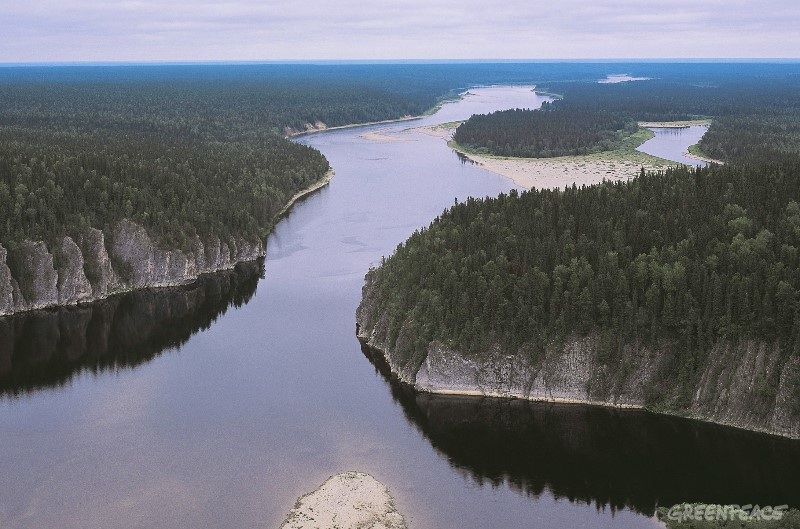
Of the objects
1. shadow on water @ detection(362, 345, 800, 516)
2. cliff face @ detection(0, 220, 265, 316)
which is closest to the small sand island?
shadow on water @ detection(362, 345, 800, 516)

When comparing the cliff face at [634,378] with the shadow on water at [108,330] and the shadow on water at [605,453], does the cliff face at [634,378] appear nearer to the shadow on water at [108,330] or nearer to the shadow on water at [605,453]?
A: the shadow on water at [605,453]

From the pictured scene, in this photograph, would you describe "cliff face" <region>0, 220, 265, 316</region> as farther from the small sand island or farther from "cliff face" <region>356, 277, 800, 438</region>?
the small sand island

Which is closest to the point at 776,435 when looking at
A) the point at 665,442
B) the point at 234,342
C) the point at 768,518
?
the point at 665,442

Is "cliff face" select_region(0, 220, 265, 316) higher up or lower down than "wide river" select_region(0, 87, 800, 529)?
higher up

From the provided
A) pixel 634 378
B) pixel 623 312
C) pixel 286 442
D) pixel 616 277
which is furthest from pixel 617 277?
pixel 286 442

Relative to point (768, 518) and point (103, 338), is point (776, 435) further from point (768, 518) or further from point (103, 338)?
point (103, 338)

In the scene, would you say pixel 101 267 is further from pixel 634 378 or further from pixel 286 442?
pixel 634 378
